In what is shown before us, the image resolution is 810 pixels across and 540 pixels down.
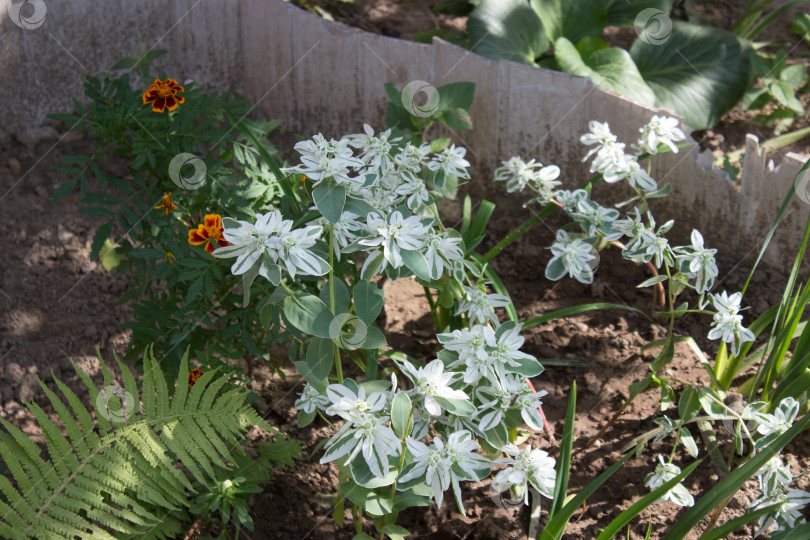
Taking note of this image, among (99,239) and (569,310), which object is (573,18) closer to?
(569,310)

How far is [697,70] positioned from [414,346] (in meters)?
1.78

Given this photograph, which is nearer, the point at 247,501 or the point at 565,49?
the point at 247,501

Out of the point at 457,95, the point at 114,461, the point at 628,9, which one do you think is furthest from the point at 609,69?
the point at 114,461

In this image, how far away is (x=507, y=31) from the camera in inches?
117

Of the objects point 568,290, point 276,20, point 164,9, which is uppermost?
point 164,9

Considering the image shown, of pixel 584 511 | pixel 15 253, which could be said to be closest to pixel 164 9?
pixel 15 253

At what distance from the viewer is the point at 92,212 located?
1.91 metres

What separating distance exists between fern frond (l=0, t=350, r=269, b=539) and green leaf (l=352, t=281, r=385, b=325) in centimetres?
44

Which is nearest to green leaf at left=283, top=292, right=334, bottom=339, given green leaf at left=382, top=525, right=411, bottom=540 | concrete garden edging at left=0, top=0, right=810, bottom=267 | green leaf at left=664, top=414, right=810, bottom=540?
green leaf at left=382, top=525, right=411, bottom=540

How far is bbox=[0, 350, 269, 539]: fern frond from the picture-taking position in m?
1.49

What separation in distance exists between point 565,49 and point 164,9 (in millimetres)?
1673

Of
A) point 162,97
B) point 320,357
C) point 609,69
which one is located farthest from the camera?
point 609,69

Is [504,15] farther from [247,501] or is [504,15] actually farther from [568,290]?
[247,501]

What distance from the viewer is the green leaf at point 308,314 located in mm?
1369
